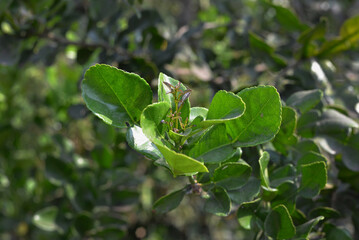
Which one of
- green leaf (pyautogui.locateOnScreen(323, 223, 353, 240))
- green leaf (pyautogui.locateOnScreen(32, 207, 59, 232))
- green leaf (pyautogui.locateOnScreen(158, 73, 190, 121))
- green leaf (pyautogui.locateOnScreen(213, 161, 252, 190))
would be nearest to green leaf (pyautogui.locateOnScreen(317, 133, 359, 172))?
green leaf (pyautogui.locateOnScreen(323, 223, 353, 240))

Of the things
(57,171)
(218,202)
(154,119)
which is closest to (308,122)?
(218,202)

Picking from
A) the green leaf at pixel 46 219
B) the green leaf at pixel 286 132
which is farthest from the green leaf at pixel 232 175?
the green leaf at pixel 46 219

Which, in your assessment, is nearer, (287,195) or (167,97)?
(167,97)

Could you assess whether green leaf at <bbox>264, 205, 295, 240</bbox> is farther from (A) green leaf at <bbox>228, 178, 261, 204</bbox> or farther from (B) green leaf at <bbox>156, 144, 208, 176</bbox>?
(B) green leaf at <bbox>156, 144, 208, 176</bbox>

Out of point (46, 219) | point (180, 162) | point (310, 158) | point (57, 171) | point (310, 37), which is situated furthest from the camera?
point (57, 171)

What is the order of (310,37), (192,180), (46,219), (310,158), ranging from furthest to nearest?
(46,219)
(310,37)
(310,158)
(192,180)

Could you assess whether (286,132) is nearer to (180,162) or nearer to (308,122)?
(308,122)

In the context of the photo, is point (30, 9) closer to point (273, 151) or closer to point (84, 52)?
point (84, 52)
